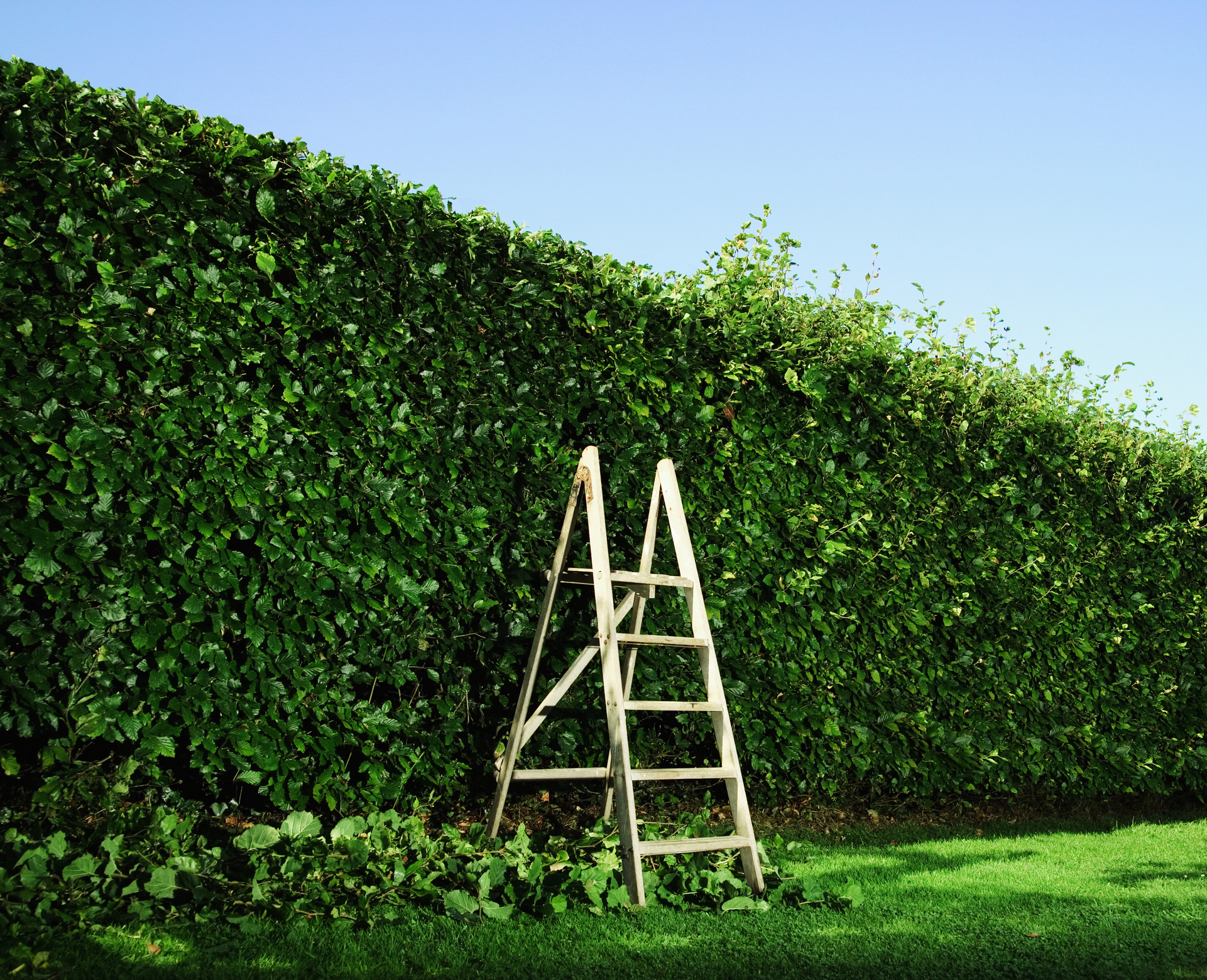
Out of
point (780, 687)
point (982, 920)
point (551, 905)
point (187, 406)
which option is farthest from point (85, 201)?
point (982, 920)

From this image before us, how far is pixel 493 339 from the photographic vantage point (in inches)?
196

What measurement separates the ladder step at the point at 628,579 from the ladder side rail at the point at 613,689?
84 millimetres

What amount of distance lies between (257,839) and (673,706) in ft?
5.85

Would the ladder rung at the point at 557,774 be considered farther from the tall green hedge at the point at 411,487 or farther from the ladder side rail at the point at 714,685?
the ladder side rail at the point at 714,685

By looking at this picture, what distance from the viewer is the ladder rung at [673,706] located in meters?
4.01

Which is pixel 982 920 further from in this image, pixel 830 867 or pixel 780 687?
pixel 780 687

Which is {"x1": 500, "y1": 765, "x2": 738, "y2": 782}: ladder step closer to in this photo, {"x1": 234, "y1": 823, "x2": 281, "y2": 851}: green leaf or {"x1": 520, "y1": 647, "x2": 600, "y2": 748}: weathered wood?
{"x1": 520, "y1": 647, "x2": 600, "y2": 748}: weathered wood

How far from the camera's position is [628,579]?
441 cm

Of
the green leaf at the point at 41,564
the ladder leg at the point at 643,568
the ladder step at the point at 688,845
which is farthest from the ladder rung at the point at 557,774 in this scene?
the green leaf at the point at 41,564

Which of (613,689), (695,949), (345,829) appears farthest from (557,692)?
(695,949)

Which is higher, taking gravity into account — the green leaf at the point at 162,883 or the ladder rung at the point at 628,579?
the ladder rung at the point at 628,579

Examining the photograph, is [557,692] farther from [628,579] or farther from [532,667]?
[628,579]

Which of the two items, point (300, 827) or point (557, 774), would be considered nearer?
point (300, 827)

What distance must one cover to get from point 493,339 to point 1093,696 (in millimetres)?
5647
